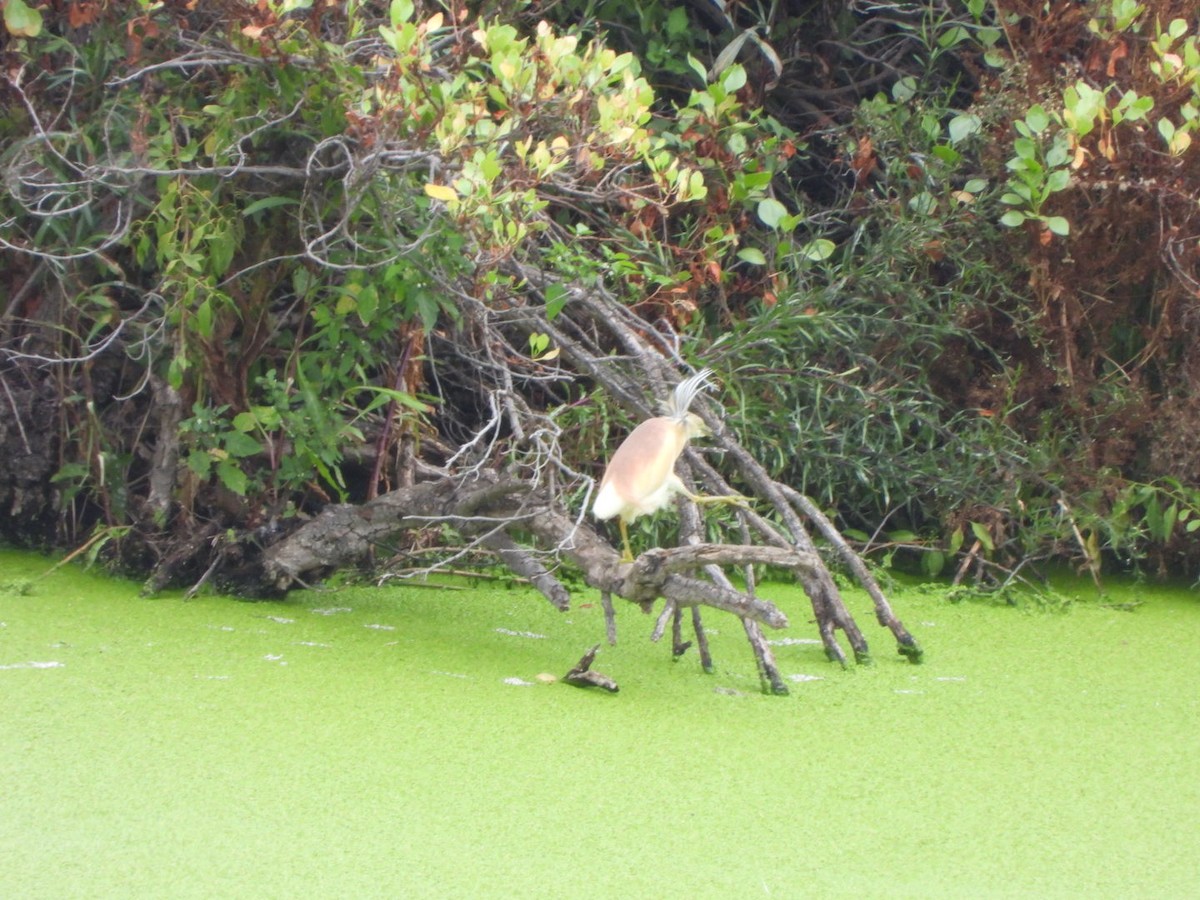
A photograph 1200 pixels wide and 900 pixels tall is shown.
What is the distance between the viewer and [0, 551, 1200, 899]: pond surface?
171 centimetres

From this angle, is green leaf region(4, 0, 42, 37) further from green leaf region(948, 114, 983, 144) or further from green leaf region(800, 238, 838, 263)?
green leaf region(948, 114, 983, 144)

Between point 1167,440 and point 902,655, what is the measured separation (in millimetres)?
1123

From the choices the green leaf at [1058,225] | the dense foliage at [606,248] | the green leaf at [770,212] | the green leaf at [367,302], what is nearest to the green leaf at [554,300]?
the dense foliage at [606,248]

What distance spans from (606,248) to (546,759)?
1.59m

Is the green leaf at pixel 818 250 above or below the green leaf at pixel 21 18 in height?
below

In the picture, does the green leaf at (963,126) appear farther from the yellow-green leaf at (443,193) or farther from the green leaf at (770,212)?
the yellow-green leaf at (443,193)

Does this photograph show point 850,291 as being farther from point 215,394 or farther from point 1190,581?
point 215,394

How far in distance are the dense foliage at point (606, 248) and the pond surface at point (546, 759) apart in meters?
0.44

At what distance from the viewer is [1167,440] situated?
3416mm

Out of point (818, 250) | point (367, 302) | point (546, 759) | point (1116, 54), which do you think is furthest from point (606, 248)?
point (546, 759)

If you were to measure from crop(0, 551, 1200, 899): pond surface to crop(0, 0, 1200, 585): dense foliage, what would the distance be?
439 millimetres

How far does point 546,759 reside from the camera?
2.07 metres

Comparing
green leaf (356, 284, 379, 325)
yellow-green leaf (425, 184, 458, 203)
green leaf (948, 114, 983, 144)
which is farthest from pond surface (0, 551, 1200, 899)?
green leaf (948, 114, 983, 144)

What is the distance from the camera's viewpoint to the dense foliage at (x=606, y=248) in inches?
104
